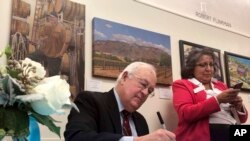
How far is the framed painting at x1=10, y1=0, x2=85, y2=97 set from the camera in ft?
4.82

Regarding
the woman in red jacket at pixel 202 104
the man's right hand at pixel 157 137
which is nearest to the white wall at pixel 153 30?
the woman in red jacket at pixel 202 104

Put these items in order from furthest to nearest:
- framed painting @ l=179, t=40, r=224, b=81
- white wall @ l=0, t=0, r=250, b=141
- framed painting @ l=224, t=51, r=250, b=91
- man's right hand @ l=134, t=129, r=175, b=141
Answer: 1. framed painting @ l=224, t=51, r=250, b=91
2. framed painting @ l=179, t=40, r=224, b=81
3. white wall @ l=0, t=0, r=250, b=141
4. man's right hand @ l=134, t=129, r=175, b=141

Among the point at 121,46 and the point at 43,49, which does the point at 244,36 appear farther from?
the point at 43,49

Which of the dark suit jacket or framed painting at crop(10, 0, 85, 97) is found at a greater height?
framed painting at crop(10, 0, 85, 97)

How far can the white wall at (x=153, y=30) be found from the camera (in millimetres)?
1675

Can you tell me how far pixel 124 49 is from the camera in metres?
1.83

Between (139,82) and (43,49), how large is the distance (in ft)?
1.62

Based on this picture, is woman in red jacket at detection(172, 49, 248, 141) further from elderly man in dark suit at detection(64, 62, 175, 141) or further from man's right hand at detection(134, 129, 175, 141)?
man's right hand at detection(134, 129, 175, 141)

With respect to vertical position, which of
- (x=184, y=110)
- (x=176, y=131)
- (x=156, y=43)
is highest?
(x=156, y=43)

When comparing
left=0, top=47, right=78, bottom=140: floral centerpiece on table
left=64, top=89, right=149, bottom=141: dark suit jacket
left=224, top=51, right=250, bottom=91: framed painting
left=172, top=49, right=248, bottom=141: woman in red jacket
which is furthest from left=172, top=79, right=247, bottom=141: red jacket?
left=0, top=47, right=78, bottom=140: floral centerpiece on table

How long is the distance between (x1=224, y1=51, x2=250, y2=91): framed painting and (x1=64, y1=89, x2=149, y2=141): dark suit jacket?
1.20 meters

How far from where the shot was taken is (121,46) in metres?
1.82

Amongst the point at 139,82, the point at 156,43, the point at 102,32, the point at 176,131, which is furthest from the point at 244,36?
the point at 139,82

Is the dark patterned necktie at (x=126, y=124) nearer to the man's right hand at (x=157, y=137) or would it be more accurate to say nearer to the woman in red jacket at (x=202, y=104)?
the man's right hand at (x=157, y=137)
